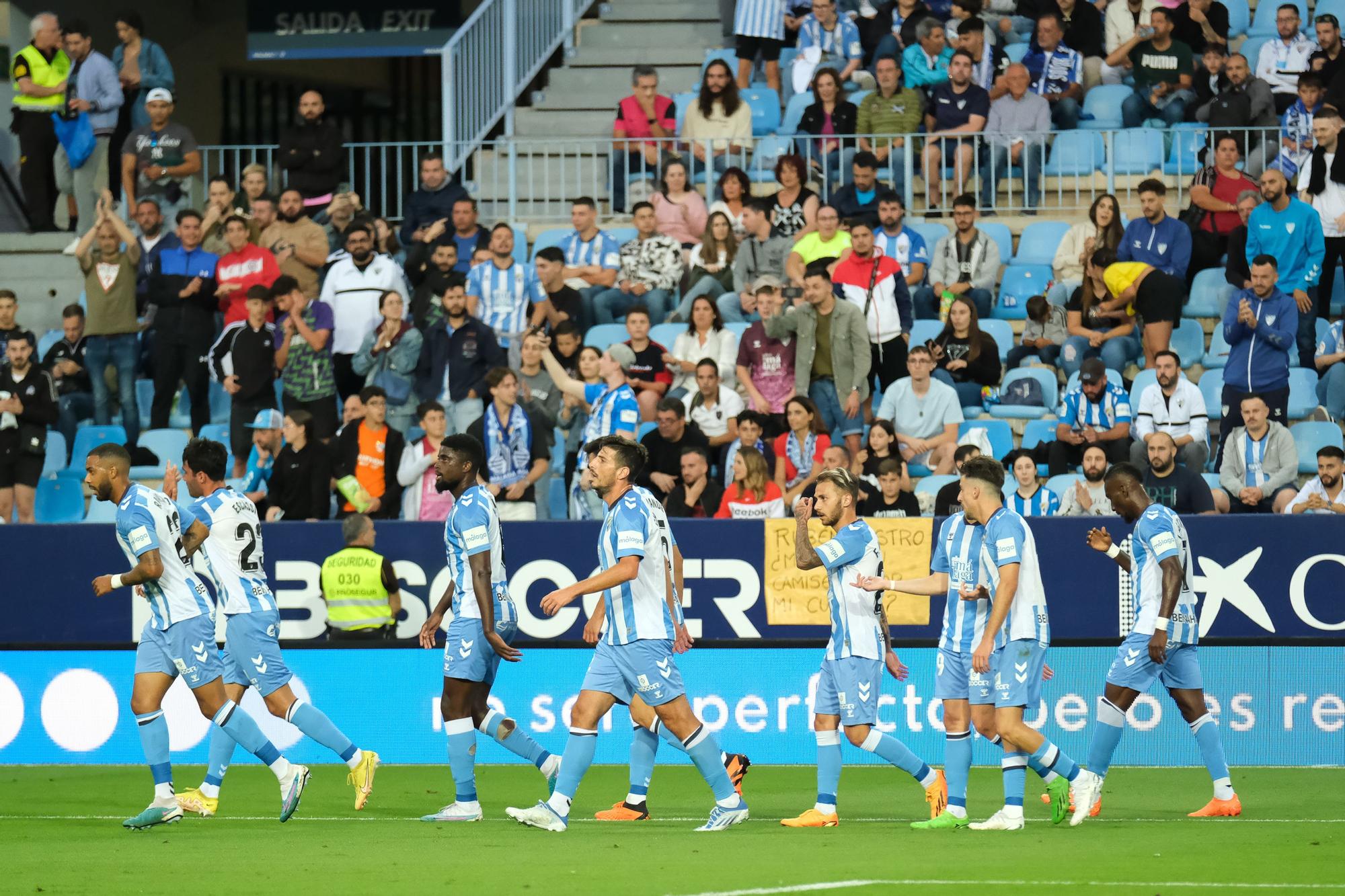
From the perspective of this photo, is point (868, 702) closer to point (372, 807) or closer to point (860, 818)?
point (860, 818)

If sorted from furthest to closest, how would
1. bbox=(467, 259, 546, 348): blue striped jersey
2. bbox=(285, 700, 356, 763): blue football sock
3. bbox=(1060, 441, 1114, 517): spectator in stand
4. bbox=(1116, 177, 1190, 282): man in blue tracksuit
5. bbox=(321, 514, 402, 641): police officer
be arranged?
bbox=(467, 259, 546, 348): blue striped jersey
bbox=(1116, 177, 1190, 282): man in blue tracksuit
bbox=(1060, 441, 1114, 517): spectator in stand
bbox=(321, 514, 402, 641): police officer
bbox=(285, 700, 356, 763): blue football sock

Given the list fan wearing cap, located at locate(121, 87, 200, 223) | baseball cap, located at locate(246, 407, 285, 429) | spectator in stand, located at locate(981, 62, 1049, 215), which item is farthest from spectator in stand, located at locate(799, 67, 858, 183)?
fan wearing cap, located at locate(121, 87, 200, 223)

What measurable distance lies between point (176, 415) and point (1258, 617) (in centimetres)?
1106

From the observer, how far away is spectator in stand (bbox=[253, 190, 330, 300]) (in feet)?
62.2

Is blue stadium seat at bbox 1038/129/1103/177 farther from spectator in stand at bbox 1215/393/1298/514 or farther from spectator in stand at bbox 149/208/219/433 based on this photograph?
spectator in stand at bbox 149/208/219/433

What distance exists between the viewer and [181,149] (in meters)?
20.3

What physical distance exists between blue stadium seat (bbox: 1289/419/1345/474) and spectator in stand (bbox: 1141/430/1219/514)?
5.52ft

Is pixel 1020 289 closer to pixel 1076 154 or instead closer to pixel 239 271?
pixel 1076 154

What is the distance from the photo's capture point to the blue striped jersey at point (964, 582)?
10.4 meters

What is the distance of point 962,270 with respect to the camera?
A: 1797 centimetres

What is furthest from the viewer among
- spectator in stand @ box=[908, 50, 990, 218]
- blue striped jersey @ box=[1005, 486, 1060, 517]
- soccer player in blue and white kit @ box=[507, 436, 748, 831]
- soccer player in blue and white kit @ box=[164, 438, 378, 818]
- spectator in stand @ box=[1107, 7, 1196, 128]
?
spectator in stand @ box=[1107, 7, 1196, 128]

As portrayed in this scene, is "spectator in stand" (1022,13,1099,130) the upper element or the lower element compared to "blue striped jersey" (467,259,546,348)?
upper

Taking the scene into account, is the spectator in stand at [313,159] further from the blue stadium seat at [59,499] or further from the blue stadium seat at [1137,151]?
the blue stadium seat at [1137,151]

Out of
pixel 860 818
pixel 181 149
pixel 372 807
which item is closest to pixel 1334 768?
pixel 860 818
